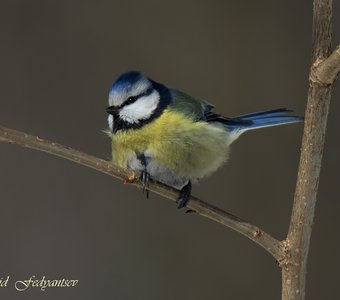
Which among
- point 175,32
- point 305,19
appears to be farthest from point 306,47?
point 175,32

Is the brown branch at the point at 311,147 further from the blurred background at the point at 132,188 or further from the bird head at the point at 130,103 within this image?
the blurred background at the point at 132,188

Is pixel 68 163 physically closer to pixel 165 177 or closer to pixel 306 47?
pixel 165 177

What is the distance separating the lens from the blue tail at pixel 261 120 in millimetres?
1625

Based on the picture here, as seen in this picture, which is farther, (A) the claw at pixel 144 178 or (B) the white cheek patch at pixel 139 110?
(B) the white cheek patch at pixel 139 110

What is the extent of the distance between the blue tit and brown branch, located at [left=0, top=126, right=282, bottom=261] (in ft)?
0.62

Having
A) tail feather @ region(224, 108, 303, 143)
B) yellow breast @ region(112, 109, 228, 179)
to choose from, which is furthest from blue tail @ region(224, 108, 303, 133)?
yellow breast @ region(112, 109, 228, 179)

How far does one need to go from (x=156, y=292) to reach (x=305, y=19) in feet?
3.60

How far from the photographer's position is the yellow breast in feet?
4.77

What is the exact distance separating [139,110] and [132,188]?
0.69 m

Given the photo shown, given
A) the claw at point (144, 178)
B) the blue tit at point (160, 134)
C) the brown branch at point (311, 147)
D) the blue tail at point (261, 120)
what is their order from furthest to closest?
1. the blue tail at point (261, 120)
2. the blue tit at point (160, 134)
3. the claw at point (144, 178)
4. the brown branch at point (311, 147)

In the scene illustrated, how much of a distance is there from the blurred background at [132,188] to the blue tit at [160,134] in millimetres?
541

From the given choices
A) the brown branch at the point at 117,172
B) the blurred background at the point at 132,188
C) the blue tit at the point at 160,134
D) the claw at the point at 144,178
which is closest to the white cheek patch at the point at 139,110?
the blue tit at the point at 160,134

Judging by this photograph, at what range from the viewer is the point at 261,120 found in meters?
1.64

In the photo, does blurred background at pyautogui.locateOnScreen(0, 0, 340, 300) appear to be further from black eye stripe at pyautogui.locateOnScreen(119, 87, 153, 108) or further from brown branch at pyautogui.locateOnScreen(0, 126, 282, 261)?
brown branch at pyautogui.locateOnScreen(0, 126, 282, 261)
